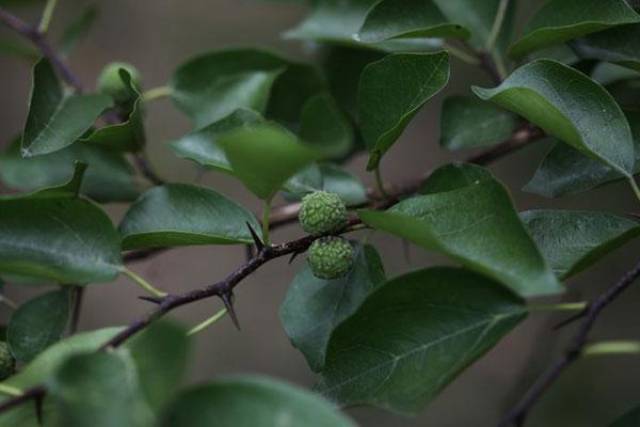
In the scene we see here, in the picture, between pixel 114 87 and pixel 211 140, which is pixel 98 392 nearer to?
pixel 211 140

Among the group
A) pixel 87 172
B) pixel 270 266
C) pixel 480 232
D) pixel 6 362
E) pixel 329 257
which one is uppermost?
pixel 480 232

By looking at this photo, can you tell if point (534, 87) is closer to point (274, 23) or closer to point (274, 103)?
point (274, 103)

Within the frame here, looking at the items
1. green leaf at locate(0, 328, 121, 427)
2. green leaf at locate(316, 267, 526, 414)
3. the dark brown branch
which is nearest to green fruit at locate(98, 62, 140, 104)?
the dark brown branch

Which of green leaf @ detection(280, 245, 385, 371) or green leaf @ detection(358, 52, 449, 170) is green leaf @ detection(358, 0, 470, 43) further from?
green leaf @ detection(280, 245, 385, 371)

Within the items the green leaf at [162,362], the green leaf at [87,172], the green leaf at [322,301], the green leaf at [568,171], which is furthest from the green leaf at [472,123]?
the green leaf at [162,362]

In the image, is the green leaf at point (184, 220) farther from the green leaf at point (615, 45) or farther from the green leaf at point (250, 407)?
the green leaf at point (615, 45)

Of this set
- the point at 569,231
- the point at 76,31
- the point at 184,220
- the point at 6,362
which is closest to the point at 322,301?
the point at 184,220
